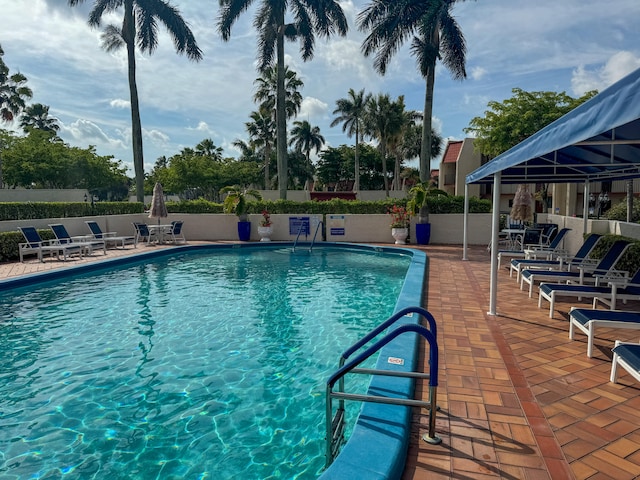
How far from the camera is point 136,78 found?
67.1 ft

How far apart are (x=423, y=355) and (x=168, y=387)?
9.13ft

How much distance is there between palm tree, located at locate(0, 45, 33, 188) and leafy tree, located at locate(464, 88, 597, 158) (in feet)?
109

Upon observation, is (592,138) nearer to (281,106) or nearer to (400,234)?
(400,234)

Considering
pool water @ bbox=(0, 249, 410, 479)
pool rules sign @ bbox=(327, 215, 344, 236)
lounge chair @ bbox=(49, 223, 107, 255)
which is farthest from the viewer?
pool rules sign @ bbox=(327, 215, 344, 236)

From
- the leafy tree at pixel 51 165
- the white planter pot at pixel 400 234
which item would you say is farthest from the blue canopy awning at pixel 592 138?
the leafy tree at pixel 51 165

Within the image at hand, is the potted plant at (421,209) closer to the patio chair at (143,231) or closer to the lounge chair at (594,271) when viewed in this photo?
the lounge chair at (594,271)

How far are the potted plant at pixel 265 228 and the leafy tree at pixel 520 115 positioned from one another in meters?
11.7

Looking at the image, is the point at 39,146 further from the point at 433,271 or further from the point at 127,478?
the point at 127,478

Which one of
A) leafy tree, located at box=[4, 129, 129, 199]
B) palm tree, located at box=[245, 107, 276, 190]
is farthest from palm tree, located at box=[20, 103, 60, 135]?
palm tree, located at box=[245, 107, 276, 190]

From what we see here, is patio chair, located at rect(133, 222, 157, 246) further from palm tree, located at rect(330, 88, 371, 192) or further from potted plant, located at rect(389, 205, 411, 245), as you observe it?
palm tree, located at rect(330, 88, 371, 192)

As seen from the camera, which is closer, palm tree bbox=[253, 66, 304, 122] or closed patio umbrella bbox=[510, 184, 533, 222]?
closed patio umbrella bbox=[510, 184, 533, 222]

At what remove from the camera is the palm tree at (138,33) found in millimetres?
20328

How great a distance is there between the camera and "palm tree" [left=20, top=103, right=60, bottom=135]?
4419 centimetres

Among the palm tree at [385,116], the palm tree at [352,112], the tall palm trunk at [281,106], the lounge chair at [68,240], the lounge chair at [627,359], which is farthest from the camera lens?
the palm tree at [352,112]
